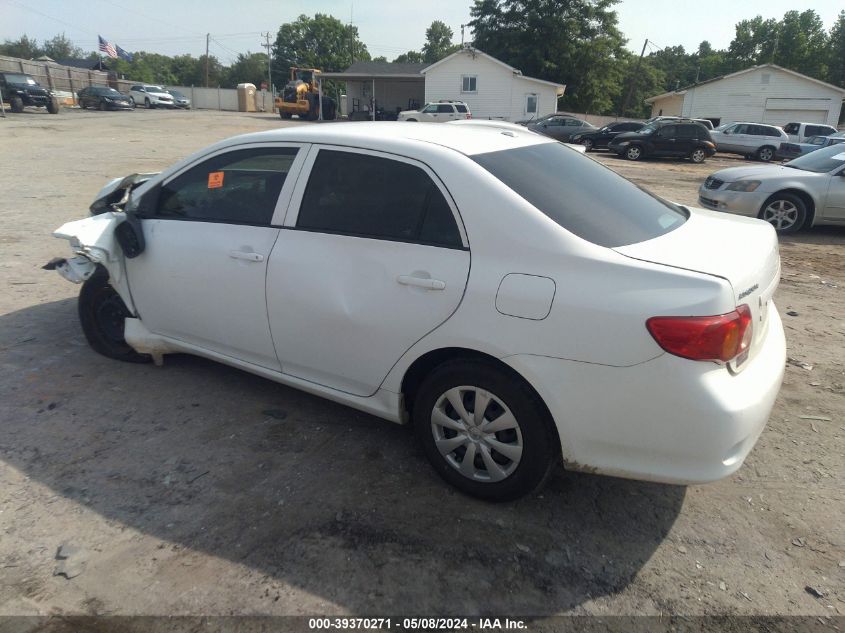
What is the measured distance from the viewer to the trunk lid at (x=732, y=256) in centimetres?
244

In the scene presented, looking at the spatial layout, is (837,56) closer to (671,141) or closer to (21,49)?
(671,141)

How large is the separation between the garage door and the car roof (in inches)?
1837

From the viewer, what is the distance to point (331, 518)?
9.18ft

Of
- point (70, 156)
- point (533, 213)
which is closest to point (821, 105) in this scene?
point (70, 156)

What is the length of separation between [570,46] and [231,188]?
172 ft

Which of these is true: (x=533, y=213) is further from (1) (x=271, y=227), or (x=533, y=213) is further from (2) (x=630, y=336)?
(1) (x=271, y=227)

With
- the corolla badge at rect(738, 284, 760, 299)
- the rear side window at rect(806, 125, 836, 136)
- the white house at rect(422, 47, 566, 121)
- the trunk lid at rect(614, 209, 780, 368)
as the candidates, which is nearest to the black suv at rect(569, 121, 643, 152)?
the rear side window at rect(806, 125, 836, 136)

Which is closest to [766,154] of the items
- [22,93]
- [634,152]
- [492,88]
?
[634,152]

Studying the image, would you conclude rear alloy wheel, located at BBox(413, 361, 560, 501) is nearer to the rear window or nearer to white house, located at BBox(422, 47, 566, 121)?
the rear window

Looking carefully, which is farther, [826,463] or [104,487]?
[826,463]

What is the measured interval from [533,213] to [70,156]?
1708cm

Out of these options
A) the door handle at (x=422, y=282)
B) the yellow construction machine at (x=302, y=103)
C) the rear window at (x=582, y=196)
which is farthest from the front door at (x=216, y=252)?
the yellow construction machine at (x=302, y=103)

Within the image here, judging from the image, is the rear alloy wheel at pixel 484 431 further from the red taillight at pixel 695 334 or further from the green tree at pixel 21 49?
the green tree at pixel 21 49

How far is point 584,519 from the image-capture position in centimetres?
284
